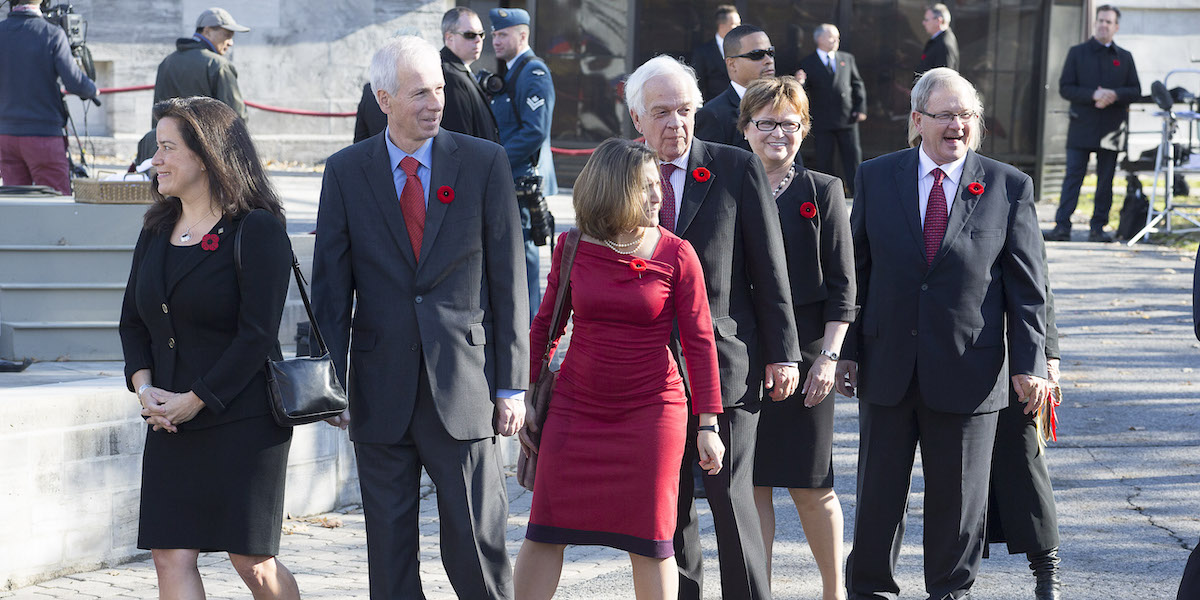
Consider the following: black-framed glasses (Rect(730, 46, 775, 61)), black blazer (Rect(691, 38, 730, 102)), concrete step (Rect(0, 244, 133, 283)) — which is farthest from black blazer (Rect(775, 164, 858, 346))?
black blazer (Rect(691, 38, 730, 102))

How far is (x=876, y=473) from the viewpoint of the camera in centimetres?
490

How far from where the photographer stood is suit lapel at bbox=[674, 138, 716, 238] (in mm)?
4504

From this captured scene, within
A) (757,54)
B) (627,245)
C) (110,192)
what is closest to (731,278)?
(627,245)

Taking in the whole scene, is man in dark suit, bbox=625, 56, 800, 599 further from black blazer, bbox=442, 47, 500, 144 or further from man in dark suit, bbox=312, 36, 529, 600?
black blazer, bbox=442, 47, 500, 144

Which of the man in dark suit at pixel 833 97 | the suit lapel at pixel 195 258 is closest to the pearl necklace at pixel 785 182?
the suit lapel at pixel 195 258

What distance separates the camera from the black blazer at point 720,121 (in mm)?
6266

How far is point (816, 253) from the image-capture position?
5.00 m

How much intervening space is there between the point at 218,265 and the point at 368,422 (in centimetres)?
65

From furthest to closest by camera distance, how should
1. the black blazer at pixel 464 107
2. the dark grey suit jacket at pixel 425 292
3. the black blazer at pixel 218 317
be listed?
the black blazer at pixel 464 107 < the dark grey suit jacket at pixel 425 292 < the black blazer at pixel 218 317

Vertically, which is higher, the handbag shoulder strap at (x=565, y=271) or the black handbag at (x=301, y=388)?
the handbag shoulder strap at (x=565, y=271)

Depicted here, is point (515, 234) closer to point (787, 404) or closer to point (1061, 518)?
point (787, 404)

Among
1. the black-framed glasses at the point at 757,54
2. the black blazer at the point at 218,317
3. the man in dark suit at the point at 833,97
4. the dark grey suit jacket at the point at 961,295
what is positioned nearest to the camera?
the black blazer at the point at 218,317

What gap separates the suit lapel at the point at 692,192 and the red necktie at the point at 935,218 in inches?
32.2

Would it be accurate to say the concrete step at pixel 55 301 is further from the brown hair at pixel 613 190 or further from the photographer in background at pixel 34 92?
the brown hair at pixel 613 190
